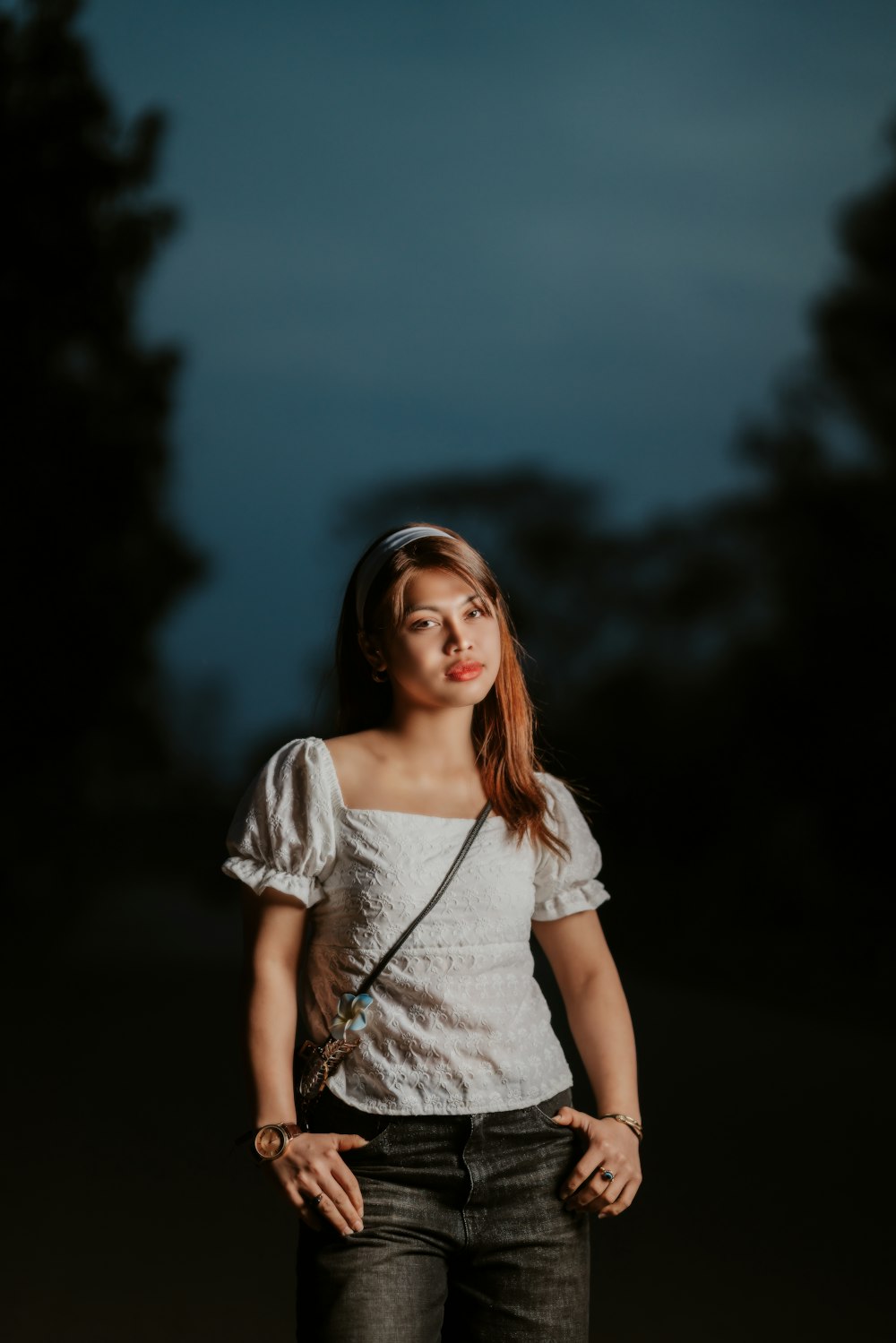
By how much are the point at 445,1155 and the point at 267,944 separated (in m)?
0.31

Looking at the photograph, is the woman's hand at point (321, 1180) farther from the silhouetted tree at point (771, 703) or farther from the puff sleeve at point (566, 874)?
the silhouetted tree at point (771, 703)

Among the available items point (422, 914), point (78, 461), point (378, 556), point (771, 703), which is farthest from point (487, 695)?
point (78, 461)

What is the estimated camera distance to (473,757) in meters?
1.92

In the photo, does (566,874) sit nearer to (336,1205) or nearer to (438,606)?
(438,606)

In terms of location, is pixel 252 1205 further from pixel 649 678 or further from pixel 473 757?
pixel 649 678

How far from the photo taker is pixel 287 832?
1.74 meters

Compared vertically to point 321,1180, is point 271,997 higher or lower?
higher

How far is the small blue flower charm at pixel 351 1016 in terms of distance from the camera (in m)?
1.71

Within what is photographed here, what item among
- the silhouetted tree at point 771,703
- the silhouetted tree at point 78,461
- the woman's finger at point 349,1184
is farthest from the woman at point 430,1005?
the silhouetted tree at point 78,461

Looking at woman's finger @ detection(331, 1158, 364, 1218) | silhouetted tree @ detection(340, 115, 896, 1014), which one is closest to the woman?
woman's finger @ detection(331, 1158, 364, 1218)

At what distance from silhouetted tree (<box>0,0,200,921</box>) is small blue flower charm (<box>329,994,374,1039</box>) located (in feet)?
21.4

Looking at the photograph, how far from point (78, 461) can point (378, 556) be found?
6.74 metres

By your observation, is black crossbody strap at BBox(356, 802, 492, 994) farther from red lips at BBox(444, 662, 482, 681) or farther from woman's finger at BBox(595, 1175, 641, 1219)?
woman's finger at BBox(595, 1175, 641, 1219)

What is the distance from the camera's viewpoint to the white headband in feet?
6.11
